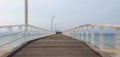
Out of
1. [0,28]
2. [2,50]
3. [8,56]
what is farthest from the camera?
[2,50]

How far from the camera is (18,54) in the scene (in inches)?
370

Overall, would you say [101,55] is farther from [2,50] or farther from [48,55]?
[2,50]

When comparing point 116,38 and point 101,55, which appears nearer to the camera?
point 116,38

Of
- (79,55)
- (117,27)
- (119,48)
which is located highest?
(117,27)

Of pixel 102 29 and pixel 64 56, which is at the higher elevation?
pixel 102 29

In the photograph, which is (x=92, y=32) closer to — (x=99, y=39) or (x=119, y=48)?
(x=99, y=39)

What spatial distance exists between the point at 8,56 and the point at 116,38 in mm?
3756

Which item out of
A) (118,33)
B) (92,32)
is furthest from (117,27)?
(92,32)

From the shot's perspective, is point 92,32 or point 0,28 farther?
point 92,32

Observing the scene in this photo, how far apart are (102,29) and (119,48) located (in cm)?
297

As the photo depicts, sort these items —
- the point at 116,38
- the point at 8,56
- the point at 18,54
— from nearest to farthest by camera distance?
the point at 116,38 < the point at 8,56 < the point at 18,54

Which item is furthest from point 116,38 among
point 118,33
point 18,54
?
point 18,54

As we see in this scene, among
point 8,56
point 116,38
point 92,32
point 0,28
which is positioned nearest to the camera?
point 116,38

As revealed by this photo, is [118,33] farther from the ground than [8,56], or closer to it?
farther from the ground
